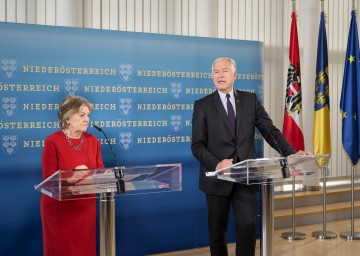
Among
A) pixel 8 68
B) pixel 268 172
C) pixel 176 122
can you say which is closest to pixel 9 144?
pixel 8 68

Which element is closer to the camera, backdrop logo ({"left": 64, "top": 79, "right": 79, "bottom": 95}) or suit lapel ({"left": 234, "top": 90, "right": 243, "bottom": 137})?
suit lapel ({"left": 234, "top": 90, "right": 243, "bottom": 137})

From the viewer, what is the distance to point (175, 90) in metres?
5.21

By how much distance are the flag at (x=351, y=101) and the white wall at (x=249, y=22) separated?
3.59 ft

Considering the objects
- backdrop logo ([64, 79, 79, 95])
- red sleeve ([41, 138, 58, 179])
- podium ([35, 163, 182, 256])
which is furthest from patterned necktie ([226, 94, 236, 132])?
backdrop logo ([64, 79, 79, 95])

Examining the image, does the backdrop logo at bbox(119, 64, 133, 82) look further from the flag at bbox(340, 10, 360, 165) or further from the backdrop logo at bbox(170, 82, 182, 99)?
the flag at bbox(340, 10, 360, 165)

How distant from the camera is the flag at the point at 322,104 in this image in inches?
243

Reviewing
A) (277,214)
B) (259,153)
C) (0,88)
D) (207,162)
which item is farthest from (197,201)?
(0,88)

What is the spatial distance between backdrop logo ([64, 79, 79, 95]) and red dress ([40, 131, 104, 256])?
1.00 metres

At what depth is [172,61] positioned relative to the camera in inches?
204

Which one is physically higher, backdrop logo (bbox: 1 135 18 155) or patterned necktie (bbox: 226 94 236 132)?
patterned necktie (bbox: 226 94 236 132)

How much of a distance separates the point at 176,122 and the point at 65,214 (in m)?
1.93

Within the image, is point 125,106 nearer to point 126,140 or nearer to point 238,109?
point 126,140

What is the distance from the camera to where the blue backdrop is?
14.5 ft

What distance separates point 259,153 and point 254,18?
2349mm
